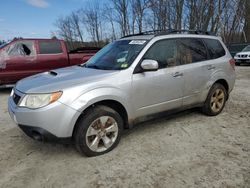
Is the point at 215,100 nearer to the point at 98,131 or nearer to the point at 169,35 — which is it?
the point at 169,35

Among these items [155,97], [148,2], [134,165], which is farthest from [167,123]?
[148,2]

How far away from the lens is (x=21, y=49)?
24.6 ft

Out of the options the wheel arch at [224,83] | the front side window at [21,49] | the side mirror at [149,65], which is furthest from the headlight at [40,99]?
the front side window at [21,49]

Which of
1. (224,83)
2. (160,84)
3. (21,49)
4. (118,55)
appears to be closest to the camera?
(160,84)

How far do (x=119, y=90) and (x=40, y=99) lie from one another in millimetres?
1066

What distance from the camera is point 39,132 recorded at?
288 centimetres

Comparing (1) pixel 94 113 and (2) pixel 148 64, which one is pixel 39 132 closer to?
(1) pixel 94 113

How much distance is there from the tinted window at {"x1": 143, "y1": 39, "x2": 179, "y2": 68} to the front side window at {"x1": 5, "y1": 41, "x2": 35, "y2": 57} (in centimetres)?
533

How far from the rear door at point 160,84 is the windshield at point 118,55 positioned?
21 cm

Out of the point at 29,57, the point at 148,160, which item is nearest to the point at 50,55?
the point at 29,57

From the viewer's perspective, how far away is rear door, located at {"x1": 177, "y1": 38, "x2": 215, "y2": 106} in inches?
160

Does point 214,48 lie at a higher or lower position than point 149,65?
higher

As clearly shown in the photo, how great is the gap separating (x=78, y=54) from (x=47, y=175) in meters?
6.29

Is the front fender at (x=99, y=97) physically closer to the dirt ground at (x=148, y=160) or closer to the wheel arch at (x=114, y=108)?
the wheel arch at (x=114, y=108)
